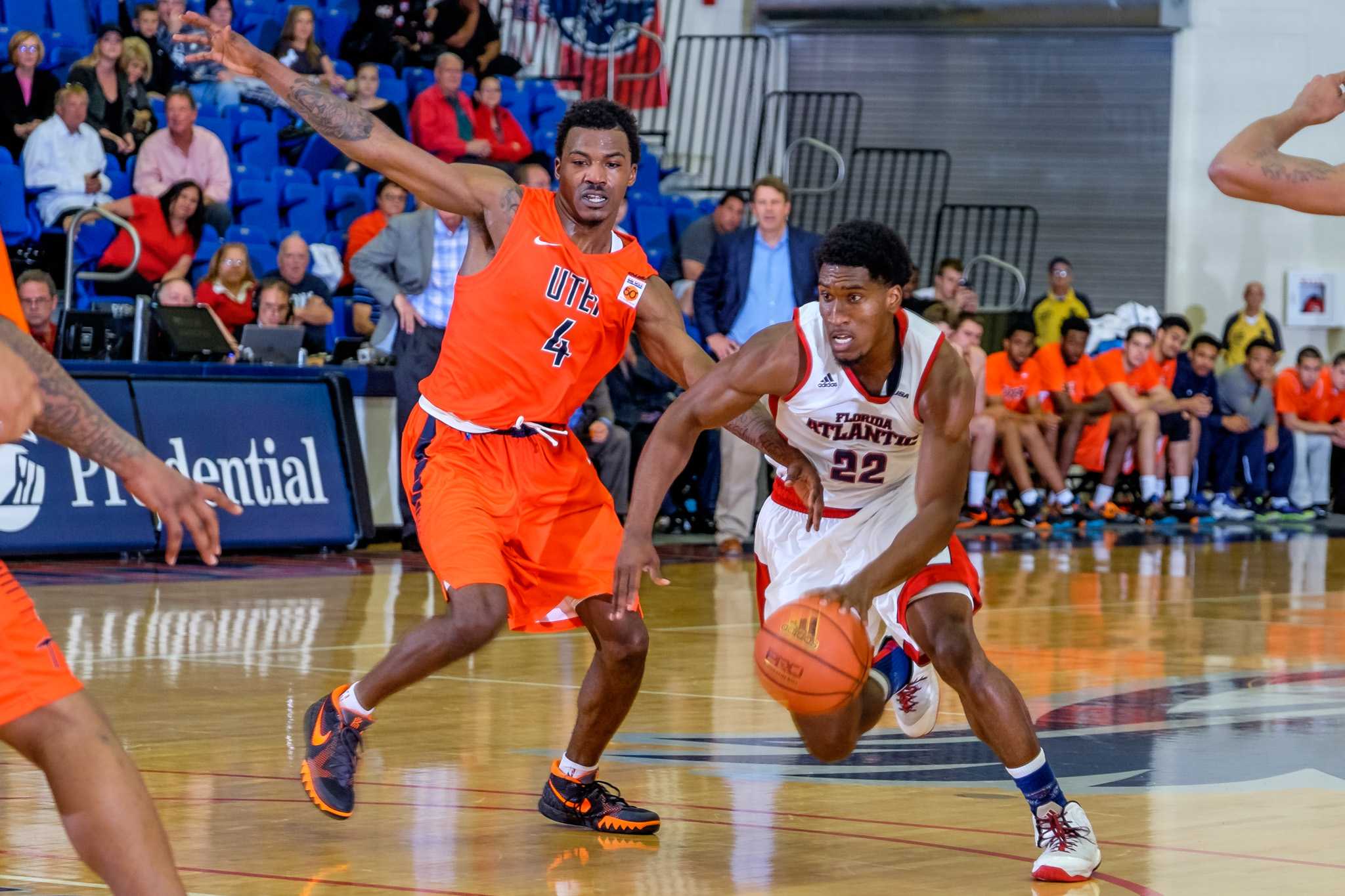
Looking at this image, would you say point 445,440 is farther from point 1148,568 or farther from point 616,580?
point 1148,568

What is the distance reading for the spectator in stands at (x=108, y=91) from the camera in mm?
13961

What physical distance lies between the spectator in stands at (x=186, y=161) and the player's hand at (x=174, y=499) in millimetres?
10881

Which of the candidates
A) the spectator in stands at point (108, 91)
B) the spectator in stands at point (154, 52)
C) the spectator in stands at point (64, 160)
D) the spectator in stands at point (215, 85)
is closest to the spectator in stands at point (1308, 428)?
the spectator in stands at point (215, 85)

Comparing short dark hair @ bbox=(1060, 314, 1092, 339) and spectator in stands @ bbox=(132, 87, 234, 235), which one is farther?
short dark hair @ bbox=(1060, 314, 1092, 339)

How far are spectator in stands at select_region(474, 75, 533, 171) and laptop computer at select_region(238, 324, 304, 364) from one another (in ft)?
12.7

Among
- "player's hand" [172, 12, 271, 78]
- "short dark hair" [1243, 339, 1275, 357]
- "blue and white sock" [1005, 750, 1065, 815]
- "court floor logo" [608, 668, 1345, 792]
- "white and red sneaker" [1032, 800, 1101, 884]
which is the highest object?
"player's hand" [172, 12, 271, 78]

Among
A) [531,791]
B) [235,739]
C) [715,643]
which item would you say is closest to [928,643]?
[531,791]

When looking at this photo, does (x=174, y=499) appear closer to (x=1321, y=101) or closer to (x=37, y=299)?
(x=1321, y=101)

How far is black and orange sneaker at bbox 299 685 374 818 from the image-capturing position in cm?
515

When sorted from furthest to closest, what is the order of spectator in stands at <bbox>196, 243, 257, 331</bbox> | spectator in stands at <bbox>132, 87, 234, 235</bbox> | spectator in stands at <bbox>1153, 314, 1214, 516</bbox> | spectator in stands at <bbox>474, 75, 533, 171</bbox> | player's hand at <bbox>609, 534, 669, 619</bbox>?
1. spectator in stands at <bbox>1153, 314, 1214, 516</bbox>
2. spectator in stands at <bbox>474, 75, 533, 171</bbox>
3. spectator in stands at <bbox>132, 87, 234, 235</bbox>
4. spectator in stands at <bbox>196, 243, 257, 331</bbox>
5. player's hand at <bbox>609, 534, 669, 619</bbox>

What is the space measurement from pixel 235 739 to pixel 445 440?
1.56 meters

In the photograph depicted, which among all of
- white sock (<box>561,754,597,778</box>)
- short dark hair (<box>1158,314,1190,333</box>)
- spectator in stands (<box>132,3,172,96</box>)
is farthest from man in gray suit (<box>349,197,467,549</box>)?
short dark hair (<box>1158,314,1190,333</box>)

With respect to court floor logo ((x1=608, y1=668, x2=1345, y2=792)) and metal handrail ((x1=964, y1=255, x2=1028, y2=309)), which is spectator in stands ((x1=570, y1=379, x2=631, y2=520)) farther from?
metal handrail ((x1=964, y1=255, x2=1028, y2=309))

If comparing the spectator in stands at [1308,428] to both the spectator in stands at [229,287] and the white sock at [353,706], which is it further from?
the white sock at [353,706]
